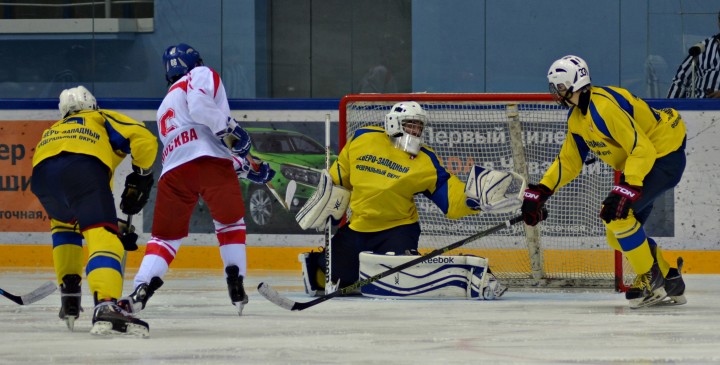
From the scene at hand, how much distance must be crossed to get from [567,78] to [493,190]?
0.65 meters

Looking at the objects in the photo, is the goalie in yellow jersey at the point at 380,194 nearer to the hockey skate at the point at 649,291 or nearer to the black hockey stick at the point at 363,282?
the black hockey stick at the point at 363,282

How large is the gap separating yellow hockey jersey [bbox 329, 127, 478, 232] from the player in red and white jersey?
1262mm

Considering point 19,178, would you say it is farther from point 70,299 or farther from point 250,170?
point 70,299

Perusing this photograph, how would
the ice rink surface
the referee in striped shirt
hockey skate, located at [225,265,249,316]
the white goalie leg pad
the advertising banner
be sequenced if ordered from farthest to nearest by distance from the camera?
the advertising banner, the referee in striped shirt, the white goalie leg pad, hockey skate, located at [225,265,249,316], the ice rink surface

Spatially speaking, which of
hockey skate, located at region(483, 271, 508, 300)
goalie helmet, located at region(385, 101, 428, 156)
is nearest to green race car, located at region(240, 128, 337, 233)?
goalie helmet, located at region(385, 101, 428, 156)

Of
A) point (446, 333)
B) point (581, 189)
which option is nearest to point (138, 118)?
point (581, 189)

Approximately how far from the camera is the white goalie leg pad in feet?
21.2

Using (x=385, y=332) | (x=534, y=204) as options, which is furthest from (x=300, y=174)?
(x=385, y=332)

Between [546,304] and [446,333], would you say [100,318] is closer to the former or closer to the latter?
[446,333]

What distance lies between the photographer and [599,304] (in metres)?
6.23

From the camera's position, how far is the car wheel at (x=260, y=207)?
27.2 ft

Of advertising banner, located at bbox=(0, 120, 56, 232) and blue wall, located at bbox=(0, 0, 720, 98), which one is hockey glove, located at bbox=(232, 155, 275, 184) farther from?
advertising banner, located at bbox=(0, 120, 56, 232)

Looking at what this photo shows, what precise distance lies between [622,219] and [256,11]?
12.0ft

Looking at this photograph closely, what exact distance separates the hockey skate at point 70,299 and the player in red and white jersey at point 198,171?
26 cm
